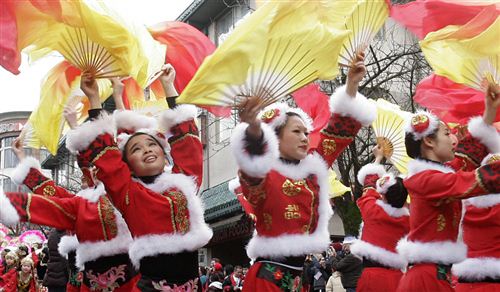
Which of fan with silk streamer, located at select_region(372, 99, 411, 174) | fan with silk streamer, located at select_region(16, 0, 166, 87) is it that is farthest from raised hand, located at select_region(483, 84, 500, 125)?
fan with silk streamer, located at select_region(16, 0, 166, 87)

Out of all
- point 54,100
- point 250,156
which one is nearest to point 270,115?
point 250,156

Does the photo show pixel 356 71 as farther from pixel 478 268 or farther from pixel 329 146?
pixel 478 268

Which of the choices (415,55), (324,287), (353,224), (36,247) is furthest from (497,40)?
(36,247)

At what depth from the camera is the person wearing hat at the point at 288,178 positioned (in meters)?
4.25

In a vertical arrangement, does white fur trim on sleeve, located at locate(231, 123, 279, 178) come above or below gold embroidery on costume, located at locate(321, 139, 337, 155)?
below

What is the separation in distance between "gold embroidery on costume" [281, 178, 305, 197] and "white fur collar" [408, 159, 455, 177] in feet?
3.06

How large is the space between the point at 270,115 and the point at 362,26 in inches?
34.3

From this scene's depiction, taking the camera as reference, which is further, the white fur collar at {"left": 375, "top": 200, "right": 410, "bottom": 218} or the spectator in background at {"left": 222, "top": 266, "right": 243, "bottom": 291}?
the spectator in background at {"left": 222, "top": 266, "right": 243, "bottom": 291}

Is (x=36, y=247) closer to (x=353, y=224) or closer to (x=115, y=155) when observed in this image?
(x=353, y=224)

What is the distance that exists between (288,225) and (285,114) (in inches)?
31.5

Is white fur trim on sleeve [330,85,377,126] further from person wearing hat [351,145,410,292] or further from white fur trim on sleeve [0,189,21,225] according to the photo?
white fur trim on sleeve [0,189,21,225]

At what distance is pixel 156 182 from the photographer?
4.77 meters

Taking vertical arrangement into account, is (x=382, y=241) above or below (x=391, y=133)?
below

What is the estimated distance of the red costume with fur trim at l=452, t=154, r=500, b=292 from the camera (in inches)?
185
